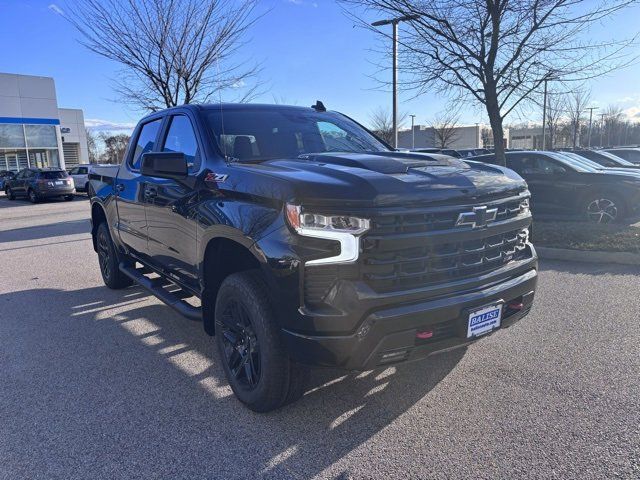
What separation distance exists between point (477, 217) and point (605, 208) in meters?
8.13

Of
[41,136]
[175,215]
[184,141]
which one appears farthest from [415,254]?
[41,136]

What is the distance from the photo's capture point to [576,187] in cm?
997

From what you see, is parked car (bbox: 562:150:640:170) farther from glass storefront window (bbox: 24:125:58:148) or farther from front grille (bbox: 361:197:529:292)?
glass storefront window (bbox: 24:125:58:148)

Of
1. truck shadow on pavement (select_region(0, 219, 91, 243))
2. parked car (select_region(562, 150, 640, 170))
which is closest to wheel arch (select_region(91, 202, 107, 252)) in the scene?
truck shadow on pavement (select_region(0, 219, 91, 243))

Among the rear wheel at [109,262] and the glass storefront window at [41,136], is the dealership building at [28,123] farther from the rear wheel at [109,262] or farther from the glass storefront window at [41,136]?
the rear wheel at [109,262]

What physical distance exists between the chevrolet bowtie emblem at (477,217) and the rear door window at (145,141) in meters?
3.18

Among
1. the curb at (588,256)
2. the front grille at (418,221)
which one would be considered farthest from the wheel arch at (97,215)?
the curb at (588,256)

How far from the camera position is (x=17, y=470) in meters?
2.74

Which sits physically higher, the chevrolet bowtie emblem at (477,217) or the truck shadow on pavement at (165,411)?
the chevrolet bowtie emblem at (477,217)

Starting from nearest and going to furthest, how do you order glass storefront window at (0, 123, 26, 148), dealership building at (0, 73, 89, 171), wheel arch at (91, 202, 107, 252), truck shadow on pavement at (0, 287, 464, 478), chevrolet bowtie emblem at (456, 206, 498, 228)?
1. truck shadow on pavement at (0, 287, 464, 478)
2. chevrolet bowtie emblem at (456, 206, 498, 228)
3. wheel arch at (91, 202, 107, 252)
4. glass storefront window at (0, 123, 26, 148)
5. dealership building at (0, 73, 89, 171)

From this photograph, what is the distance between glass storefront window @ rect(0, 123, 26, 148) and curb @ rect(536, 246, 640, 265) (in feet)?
131

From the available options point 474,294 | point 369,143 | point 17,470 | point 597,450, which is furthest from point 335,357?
point 369,143

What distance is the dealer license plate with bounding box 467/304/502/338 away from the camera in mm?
2912

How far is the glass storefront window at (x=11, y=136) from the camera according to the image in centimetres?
3625
